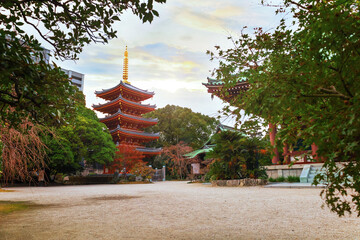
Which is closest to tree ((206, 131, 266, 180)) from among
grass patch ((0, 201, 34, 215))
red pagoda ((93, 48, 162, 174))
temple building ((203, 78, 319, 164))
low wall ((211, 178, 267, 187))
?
low wall ((211, 178, 267, 187))

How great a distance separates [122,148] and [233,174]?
13330 millimetres

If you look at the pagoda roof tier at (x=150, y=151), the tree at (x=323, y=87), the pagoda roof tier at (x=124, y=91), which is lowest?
the tree at (x=323, y=87)

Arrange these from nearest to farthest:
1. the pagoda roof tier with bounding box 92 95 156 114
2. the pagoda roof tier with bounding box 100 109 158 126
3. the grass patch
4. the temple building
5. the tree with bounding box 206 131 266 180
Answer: the temple building, the grass patch, the tree with bounding box 206 131 266 180, the pagoda roof tier with bounding box 100 109 158 126, the pagoda roof tier with bounding box 92 95 156 114

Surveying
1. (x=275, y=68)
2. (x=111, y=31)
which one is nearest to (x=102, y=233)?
(x=111, y=31)

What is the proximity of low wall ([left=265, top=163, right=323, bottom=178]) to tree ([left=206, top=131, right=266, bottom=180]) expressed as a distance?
116 cm

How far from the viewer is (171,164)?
31.7m

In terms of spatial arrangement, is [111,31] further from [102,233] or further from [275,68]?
[102,233]

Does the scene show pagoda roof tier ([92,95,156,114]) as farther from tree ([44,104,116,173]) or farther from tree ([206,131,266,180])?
tree ([206,131,266,180])

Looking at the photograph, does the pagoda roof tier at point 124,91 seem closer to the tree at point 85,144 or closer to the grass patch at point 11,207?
the tree at point 85,144

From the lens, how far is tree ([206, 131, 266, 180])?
13555 mm

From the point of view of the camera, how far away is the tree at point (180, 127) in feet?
119

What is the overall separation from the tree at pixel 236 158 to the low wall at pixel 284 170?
1164 millimetres

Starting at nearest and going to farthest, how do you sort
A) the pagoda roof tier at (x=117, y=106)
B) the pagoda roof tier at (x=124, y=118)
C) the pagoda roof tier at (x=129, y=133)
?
the pagoda roof tier at (x=129, y=133) → the pagoda roof tier at (x=124, y=118) → the pagoda roof tier at (x=117, y=106)

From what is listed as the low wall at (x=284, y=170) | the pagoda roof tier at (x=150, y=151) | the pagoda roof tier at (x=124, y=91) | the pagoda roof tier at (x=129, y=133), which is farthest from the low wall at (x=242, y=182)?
the pagoda roof tier at (x=124, y=91)
